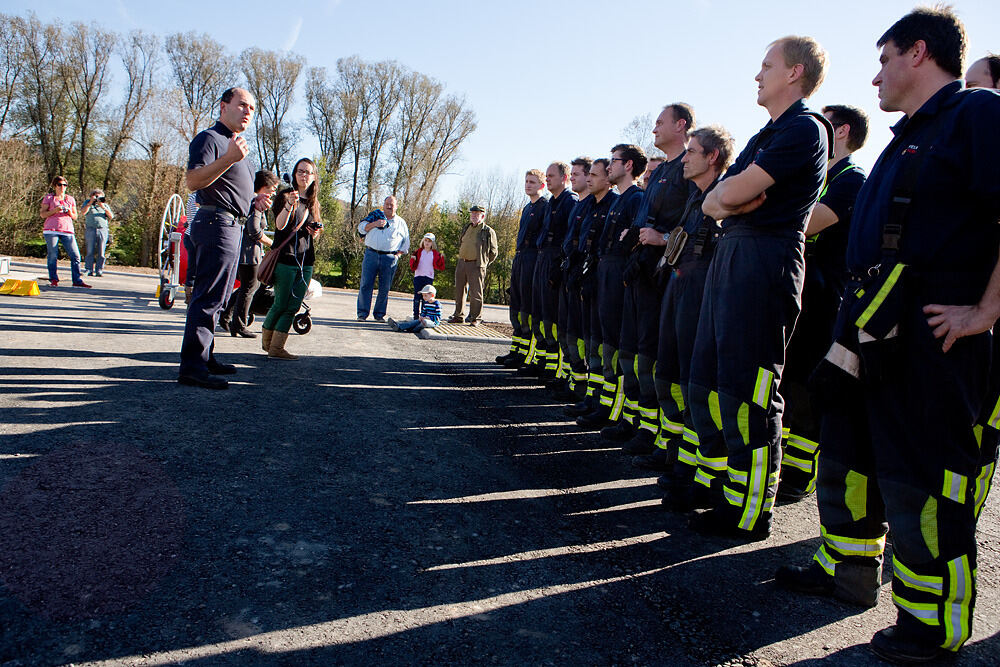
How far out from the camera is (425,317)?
11867mm

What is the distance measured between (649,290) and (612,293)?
687 millimetres

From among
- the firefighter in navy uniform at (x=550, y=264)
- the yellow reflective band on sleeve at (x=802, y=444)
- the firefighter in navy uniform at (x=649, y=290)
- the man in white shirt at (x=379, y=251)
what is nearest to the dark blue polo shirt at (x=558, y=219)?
the firefighter in navy uniform at (x=550, y=264)

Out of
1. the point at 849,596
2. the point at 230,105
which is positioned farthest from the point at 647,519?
the point at 230,105

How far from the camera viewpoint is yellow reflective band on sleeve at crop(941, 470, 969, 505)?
2.29 meters

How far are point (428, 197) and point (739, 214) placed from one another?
35032 millimetres

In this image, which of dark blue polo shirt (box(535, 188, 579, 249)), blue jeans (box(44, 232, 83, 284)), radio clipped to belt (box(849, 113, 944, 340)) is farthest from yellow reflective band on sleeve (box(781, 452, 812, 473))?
blue jeans (box(44, 232, 83, 284))

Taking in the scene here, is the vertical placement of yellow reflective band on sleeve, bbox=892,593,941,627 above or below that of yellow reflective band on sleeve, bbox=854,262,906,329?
below

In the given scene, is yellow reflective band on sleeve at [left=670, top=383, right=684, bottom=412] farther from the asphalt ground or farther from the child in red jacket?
the child in red jacket

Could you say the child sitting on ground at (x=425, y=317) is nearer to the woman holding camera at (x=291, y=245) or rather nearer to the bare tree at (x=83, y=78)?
the woman holding camera at (x=291, y=245)

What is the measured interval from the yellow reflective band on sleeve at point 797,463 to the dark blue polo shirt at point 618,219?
2119 mm

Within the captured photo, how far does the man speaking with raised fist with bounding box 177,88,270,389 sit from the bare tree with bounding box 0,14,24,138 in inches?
1448

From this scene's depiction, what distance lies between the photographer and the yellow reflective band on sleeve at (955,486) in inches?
90.2

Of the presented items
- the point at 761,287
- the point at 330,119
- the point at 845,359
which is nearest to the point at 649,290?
the point at 761,287

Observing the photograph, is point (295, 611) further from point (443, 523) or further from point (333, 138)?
point (333, 138)
